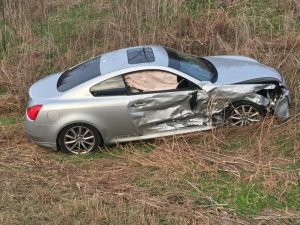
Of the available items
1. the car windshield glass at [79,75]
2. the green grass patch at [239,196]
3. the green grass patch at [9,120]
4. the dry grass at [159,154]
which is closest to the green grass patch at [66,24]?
the dry grass at [159,154]

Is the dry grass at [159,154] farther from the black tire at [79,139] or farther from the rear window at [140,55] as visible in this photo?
the rear window at [140,55]

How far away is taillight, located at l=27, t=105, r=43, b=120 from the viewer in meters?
7.56

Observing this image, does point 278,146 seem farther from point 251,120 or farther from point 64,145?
point 64,145

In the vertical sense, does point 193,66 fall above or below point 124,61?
below

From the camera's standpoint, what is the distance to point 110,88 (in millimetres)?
7570

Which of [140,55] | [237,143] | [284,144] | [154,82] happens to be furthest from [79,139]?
[284,144]

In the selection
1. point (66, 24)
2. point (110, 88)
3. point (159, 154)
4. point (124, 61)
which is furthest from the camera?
point (66, 24)

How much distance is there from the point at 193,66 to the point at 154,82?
0.81 m

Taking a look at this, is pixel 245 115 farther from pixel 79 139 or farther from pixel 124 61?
pixel 79 139

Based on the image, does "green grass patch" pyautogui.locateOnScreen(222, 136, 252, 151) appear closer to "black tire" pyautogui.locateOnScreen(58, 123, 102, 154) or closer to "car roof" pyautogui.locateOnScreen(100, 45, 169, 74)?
"car roof" pyautogui.locateOnScreen(100, 45, 169, 74)

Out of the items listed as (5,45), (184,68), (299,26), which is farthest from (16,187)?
(299,26)

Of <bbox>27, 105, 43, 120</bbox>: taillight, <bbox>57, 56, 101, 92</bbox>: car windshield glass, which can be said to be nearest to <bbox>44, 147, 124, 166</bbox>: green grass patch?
<bbox>27, 105, 43, 120</bbox>: taillight

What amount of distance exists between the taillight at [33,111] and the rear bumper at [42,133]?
0.27 ft

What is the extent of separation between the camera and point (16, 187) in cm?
668
